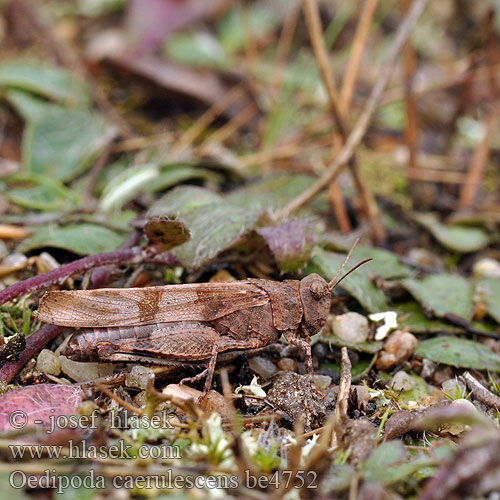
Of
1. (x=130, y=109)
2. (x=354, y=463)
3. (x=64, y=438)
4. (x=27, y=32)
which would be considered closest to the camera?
(x=64, y=438)

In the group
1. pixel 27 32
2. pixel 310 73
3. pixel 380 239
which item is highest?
pixel 27 32

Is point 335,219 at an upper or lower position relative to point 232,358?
lower

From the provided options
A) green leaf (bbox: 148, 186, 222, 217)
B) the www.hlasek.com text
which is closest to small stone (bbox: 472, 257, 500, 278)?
green leaf (bbox: 148, 186, 222, 217)

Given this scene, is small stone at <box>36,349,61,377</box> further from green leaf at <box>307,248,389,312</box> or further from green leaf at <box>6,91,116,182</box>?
green leaf at <box>6,91,116,182</box>

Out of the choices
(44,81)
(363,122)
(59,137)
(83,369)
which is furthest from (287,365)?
(44,81)

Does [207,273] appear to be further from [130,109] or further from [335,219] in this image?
[130,109]

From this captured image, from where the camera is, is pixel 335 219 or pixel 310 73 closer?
pixel 335 219

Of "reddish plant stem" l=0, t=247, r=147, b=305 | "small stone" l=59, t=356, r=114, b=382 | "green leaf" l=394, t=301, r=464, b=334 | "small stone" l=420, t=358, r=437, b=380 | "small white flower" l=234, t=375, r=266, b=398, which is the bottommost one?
"small stone" l=420, t=358, r=437, b=380

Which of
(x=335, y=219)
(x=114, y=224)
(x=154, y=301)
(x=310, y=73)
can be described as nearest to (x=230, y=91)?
(x=310, y=73)
